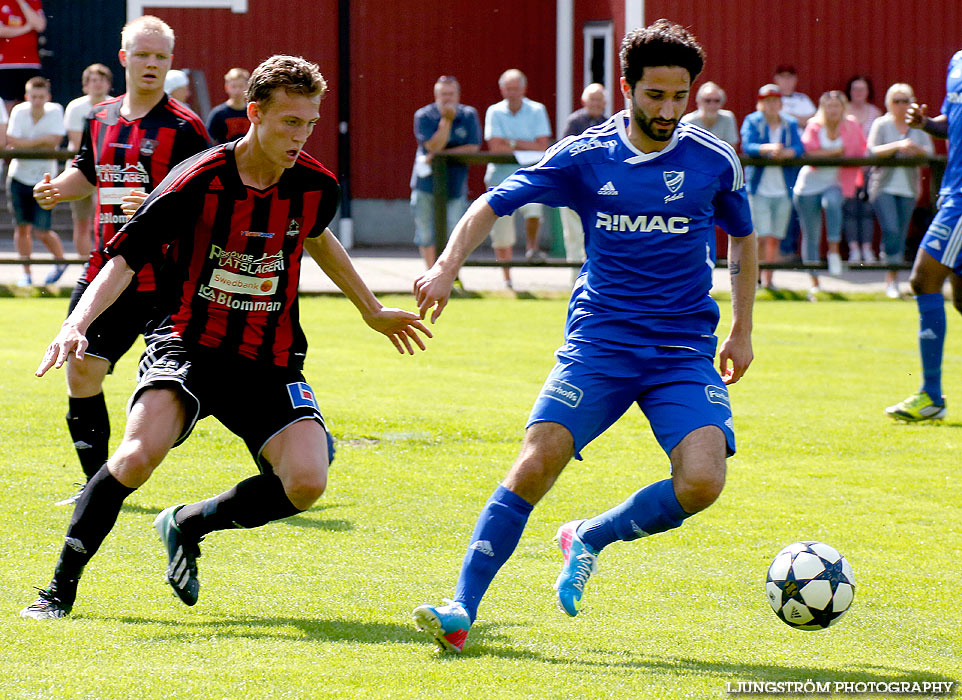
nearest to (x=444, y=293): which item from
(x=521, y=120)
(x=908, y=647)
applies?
(x=908, y=647)

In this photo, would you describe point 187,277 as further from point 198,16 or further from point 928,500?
point 198,16

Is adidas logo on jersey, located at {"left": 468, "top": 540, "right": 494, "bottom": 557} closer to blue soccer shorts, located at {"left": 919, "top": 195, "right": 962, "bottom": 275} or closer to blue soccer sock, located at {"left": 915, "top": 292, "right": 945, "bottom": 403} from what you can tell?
blue soccer shorts, located at {"left": 919, "top": 195, "right": 962, "bottom": 275}

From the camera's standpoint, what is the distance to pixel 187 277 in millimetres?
4777

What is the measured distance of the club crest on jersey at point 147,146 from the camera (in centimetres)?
633

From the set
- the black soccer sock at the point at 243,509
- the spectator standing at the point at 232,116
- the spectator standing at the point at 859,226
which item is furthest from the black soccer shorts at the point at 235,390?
the spectator standing at the point at 859,226

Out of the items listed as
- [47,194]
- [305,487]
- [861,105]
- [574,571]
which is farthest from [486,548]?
[861,105]

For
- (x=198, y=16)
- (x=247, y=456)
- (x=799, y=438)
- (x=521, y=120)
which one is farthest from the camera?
(x=198, y=16)

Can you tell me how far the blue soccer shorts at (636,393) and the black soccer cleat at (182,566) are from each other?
1.23 meters

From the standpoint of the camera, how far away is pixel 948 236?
8.32 m

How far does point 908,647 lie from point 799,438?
12.2ft

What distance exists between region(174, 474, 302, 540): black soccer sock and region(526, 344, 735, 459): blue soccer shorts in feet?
2.92

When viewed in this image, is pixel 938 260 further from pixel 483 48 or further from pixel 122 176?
pixel 483 48

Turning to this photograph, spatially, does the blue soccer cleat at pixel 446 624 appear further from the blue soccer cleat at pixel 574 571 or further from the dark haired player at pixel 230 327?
the dark haired player at pixel 230 327

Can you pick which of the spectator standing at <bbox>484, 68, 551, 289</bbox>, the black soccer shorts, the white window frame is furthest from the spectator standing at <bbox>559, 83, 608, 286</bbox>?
the black soccer shorts
